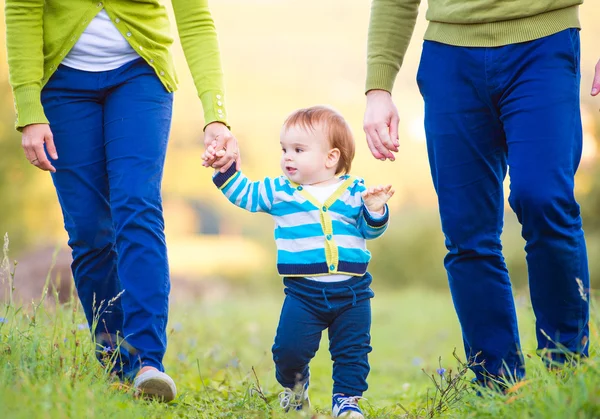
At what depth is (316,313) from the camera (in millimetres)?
2834

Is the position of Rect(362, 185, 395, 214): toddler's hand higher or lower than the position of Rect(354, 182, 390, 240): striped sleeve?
higher

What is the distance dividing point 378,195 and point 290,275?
45cm

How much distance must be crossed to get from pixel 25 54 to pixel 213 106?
0.73 m

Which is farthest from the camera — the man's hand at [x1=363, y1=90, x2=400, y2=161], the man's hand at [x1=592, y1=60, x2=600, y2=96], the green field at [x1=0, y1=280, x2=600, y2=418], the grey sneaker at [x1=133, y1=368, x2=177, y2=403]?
the man's hand at [x1=363, y1=90, x2=400, y2=161]

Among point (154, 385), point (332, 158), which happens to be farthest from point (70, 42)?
point (154, 385)

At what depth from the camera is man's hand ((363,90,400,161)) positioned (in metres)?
2.75

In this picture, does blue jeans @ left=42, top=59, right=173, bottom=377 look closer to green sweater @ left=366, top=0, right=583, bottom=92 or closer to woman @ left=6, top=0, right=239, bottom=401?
woman @ left=6, top=0, right=239, bottom=401

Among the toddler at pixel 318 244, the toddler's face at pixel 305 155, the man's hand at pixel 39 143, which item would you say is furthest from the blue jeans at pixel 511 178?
the man's hand at pixel 39 143

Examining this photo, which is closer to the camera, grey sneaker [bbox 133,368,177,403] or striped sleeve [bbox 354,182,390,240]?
grey sneaker [bbox 133,368,177,403]

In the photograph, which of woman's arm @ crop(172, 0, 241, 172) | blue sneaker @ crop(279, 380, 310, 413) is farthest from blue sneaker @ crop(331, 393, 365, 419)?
woman's arm @ crop(172, 0, 241, 172)

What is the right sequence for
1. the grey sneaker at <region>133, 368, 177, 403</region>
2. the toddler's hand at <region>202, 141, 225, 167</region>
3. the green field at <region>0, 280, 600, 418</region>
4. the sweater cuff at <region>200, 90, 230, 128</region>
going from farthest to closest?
→ the sweater cuff at <region>200, 90, 230, 128</region> < the toddler's hand at <region>202, 141, 225, 167</region> < the grey sneaker at <region>133, 368, 177, 403</region> < the green field at <region>0, 280, 600, 418</region>

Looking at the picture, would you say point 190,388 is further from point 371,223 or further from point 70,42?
point 70,42

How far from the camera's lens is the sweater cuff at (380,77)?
2881mm

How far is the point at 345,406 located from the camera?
2754 mm
